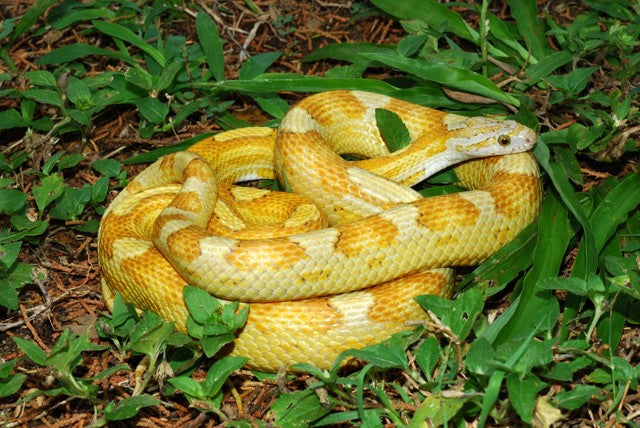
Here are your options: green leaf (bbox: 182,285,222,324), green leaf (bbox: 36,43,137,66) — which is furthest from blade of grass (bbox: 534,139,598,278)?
green leaf (bbox: 36,43,137,66)

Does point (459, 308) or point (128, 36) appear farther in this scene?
point (128, 36)

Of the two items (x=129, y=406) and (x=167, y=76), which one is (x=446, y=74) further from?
(x=129, y=406)

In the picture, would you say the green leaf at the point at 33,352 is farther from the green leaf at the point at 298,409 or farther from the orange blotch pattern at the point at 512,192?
the orange blotch pattern at the point at 512,192

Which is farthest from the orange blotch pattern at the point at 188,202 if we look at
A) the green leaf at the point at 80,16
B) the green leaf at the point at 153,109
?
the green leaf at the point at 80,16

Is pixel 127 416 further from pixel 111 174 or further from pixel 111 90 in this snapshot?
pixel 111 90

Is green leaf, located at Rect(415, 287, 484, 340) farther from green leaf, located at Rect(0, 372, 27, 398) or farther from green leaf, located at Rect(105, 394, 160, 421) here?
green leaf, located at Rect(0, 372, 27, 398)

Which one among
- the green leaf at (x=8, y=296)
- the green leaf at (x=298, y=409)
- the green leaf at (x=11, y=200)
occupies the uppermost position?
the green leaf at (x=11, y=200)

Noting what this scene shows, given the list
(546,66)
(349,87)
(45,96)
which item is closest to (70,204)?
(45,96)
